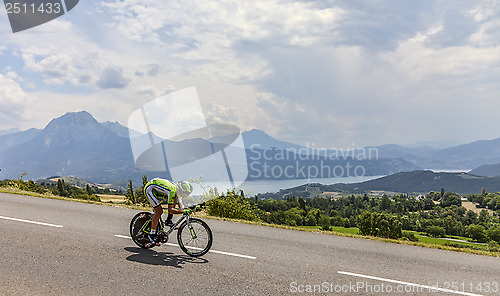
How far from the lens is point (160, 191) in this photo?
6.87 m

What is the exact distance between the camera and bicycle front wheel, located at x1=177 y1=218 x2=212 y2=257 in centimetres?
705

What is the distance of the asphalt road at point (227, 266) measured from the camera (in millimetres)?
5316

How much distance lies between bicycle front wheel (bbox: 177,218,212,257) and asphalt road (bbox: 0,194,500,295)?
282 millimetres

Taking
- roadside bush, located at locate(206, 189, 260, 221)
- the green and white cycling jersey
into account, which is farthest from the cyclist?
roadside bush, located at locate(206, 189, 260, 221)

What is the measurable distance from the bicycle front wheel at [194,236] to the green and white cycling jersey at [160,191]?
747 millimetres

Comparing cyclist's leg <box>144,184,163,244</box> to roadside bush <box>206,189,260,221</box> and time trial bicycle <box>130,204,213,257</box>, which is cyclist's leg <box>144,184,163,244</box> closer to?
time trial bicycle <box>130,204,213,257</box>

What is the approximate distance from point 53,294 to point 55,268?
116 centimetres

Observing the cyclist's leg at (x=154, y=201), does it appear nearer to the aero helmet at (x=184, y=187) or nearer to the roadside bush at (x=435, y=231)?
the aero helmet at (x=184, y=187)

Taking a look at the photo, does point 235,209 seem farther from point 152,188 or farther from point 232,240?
point 152,188

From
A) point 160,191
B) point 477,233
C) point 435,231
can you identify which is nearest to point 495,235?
point 477,233

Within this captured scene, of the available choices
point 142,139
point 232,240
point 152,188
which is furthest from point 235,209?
point 152,188

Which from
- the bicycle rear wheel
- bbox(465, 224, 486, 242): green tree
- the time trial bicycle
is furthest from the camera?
bbox(465, 224, 486, 242): green tree

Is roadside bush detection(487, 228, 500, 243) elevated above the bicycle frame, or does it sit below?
→ below

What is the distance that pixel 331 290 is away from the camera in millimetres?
5504
